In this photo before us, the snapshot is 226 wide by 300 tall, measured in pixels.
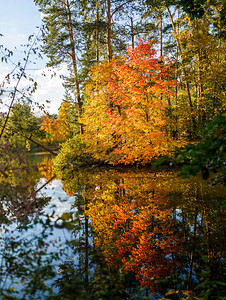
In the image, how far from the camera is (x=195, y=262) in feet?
10.7

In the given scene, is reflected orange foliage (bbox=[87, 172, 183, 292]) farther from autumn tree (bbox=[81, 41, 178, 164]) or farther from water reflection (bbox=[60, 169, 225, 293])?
autumn tree (bbox=[81, 41, 178, 164])

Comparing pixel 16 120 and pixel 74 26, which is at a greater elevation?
pixel 74 26

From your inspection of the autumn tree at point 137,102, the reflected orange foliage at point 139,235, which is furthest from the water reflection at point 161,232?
the autumn tree at point 137,102

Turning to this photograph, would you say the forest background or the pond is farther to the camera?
the forest background

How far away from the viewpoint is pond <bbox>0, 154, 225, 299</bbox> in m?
2.44

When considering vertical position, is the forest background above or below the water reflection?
above

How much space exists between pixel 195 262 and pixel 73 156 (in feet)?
40.5

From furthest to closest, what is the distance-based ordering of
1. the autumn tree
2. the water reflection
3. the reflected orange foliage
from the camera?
the autumn tree → the reflected orange foliage → the water reflection

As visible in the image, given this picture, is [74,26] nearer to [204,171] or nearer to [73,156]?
[73,156]

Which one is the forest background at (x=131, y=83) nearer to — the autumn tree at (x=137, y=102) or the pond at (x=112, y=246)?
the autumn tree at (x=137, y=102)

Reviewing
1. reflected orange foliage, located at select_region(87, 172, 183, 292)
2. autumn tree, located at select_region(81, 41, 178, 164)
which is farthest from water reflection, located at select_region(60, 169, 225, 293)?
autumn tree, located at select_region(81, 41, 178, 164)

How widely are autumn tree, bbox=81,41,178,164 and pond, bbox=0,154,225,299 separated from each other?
13.2 feet

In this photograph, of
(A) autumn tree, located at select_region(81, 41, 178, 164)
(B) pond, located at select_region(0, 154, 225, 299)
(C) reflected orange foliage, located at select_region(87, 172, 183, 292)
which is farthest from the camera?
(A) autumn tree, located at select_region(81, 41, 178, 164)

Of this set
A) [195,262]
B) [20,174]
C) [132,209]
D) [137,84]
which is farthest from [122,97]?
[195,262]
